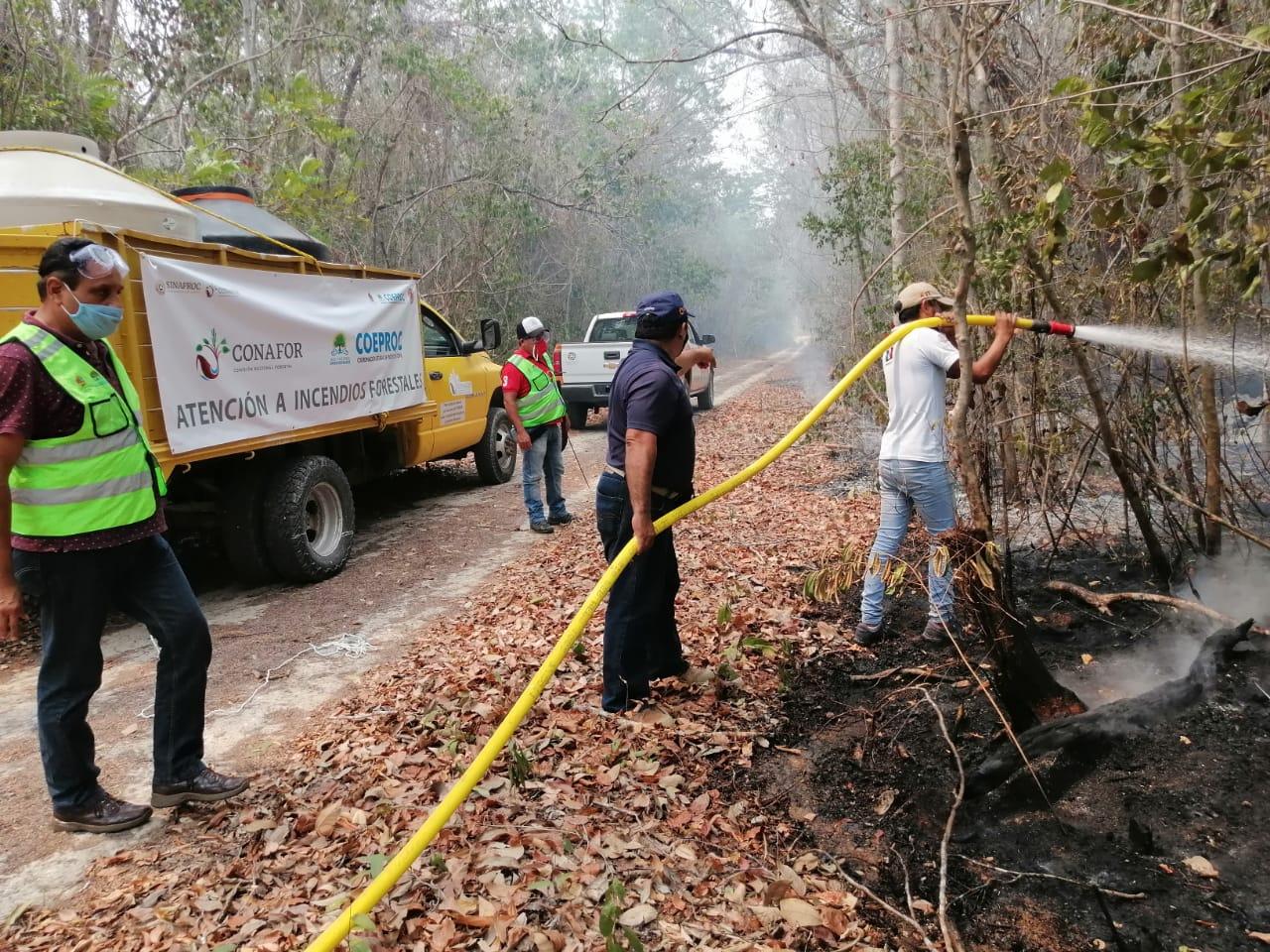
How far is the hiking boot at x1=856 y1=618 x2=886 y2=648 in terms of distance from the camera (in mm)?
4973

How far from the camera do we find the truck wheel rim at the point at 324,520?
23.0 feet

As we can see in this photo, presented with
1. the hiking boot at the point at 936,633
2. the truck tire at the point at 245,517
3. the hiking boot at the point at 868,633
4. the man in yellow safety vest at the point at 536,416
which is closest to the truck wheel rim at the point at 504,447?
the man in yellow safety vest at the point at 536,416

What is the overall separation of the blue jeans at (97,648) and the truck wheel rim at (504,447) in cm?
727

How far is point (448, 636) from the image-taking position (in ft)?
18.2

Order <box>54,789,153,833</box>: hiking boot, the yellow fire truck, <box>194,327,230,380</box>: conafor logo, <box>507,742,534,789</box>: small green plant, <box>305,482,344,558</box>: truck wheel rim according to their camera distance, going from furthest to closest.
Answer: <box>305,482,344,558</box>: truck wheel rim, <box>194,327,230,380</box>: conafor logo, the yellow fire truck, <box>507,742,534,789</box>: small green plant, <box>54,789,153,833</box>: hiking boot

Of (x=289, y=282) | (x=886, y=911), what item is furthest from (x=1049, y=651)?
Answer: (x=289, y=282)

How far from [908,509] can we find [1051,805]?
1812mm

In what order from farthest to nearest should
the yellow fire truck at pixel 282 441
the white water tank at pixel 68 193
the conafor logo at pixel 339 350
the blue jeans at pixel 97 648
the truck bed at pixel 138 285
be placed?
the conafor logo at pixel 339 350, the white water tank at pixel 68 193, the yellow fire truck at pixel 282 441, the truck bed at pixel 138 285, the blue jeans at pixel 97 648

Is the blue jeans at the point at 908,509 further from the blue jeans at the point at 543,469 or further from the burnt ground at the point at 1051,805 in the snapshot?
the blue jeans at the point at 543,469

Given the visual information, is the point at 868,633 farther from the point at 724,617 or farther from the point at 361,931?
the point at 361,931

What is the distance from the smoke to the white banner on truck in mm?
5696

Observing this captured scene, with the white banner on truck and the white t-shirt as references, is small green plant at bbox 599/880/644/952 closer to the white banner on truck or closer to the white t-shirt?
the white t-shirt

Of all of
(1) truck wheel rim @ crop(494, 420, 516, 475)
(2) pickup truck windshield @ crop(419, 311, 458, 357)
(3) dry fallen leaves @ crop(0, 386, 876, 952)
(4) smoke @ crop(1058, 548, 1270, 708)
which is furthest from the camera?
(1) truck wheel rim @ crop(494, 420, 516, 475)

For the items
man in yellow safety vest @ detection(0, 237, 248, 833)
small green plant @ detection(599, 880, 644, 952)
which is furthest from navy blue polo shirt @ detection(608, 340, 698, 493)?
man in yellow safety vest @ detection(0, 237, 248, 833)
